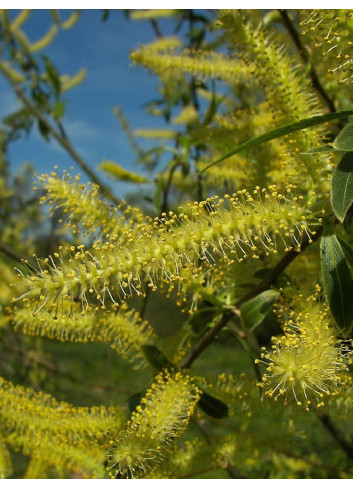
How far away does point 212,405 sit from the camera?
1.02 m

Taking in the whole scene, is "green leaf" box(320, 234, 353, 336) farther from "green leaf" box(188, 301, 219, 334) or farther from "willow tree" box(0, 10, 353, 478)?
"green leaf" box(188, 301, 219, 334)

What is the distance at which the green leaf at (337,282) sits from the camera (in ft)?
2.58

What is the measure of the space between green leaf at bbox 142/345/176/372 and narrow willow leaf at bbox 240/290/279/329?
241mm

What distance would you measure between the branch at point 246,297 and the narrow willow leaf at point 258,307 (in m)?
0.04

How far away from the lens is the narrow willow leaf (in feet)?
2.88

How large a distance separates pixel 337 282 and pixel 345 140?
23 centimetres

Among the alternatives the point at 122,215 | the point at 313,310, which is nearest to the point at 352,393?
the point at 313,310

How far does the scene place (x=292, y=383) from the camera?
2.38 ft

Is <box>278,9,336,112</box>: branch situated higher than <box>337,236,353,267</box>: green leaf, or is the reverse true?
<box>278,9,336,112</box>: branch

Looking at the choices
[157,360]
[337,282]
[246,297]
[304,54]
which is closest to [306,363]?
[337,282]

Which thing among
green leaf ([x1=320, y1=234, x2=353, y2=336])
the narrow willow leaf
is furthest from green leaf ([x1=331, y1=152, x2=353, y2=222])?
the narrow willow leaf

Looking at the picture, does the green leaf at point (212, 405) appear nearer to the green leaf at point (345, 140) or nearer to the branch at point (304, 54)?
the green leaf at point (345, 140)

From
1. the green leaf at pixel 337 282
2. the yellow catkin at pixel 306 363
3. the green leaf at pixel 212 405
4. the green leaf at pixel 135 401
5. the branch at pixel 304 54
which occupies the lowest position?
the green leaf at pixel 212 405

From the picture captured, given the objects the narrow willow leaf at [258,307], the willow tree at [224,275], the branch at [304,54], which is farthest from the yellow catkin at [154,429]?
the branch at [304,54]
